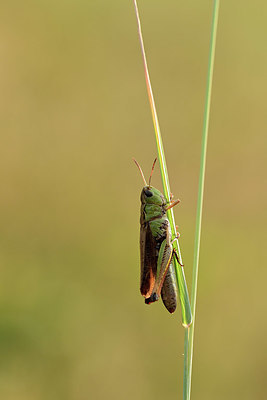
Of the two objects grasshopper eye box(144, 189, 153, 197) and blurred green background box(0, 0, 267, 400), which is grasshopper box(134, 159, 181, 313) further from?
blurred green background box(0, 0, 267, 400)

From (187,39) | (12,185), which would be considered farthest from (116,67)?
(12,185)

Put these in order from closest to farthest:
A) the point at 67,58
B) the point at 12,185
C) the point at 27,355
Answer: the point at 27,355 → the point at 12,185 → the point at 67,58

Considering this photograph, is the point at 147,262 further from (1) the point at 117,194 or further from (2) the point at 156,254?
(1) the point at 117,194

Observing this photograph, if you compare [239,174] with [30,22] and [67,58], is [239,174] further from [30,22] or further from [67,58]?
[30,22]

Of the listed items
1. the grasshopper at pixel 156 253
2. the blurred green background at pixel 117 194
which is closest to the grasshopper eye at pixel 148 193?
the grasshopper at pixel 156 253

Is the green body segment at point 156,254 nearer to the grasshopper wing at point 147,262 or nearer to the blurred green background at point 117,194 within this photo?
the grasshopper wing at point 147,262

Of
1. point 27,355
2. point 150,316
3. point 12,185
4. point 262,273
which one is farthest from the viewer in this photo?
point 12,185

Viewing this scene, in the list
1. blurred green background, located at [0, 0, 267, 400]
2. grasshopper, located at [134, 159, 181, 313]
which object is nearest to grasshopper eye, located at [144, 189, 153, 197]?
grasshopper, located at [134, 159, 181, 313]
